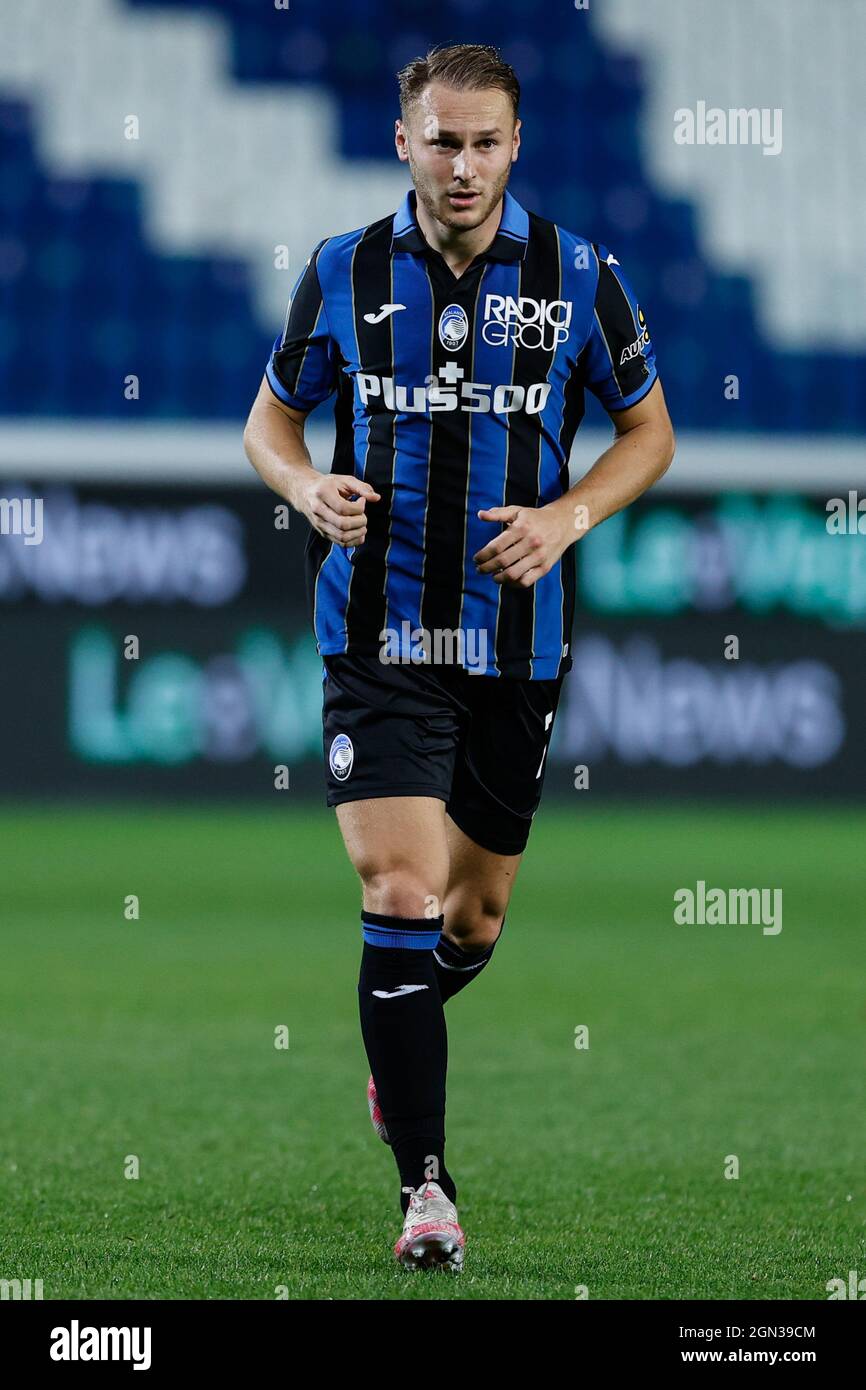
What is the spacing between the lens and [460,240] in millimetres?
3889

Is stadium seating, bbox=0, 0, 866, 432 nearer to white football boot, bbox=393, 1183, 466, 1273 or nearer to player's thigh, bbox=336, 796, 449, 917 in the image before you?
player's thigh, bbox=336, 796, 449, 917

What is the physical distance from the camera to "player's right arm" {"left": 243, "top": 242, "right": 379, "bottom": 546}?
390cm

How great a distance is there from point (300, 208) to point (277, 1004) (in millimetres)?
10702

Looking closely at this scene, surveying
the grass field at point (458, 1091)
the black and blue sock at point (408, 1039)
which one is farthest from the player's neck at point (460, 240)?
the grass field at point (458, 1091)

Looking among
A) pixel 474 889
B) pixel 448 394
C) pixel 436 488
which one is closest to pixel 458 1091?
pixel 474 889

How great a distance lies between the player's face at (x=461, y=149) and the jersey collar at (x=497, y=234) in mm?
115

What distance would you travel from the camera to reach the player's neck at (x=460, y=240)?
3.90 meters

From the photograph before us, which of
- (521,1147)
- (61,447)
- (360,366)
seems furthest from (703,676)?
(360,366)

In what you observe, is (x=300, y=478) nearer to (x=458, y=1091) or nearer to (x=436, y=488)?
(x=436, y=488)

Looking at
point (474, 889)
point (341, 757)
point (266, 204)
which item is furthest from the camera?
point (266, 204)

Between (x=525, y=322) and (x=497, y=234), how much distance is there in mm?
200

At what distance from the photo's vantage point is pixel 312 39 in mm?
17422

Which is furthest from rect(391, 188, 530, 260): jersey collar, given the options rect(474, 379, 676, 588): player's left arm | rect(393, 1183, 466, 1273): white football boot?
rect(393, 1183, 466, 1273): white football boot

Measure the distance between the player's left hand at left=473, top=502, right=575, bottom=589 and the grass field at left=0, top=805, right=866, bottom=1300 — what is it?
4.03 ft
